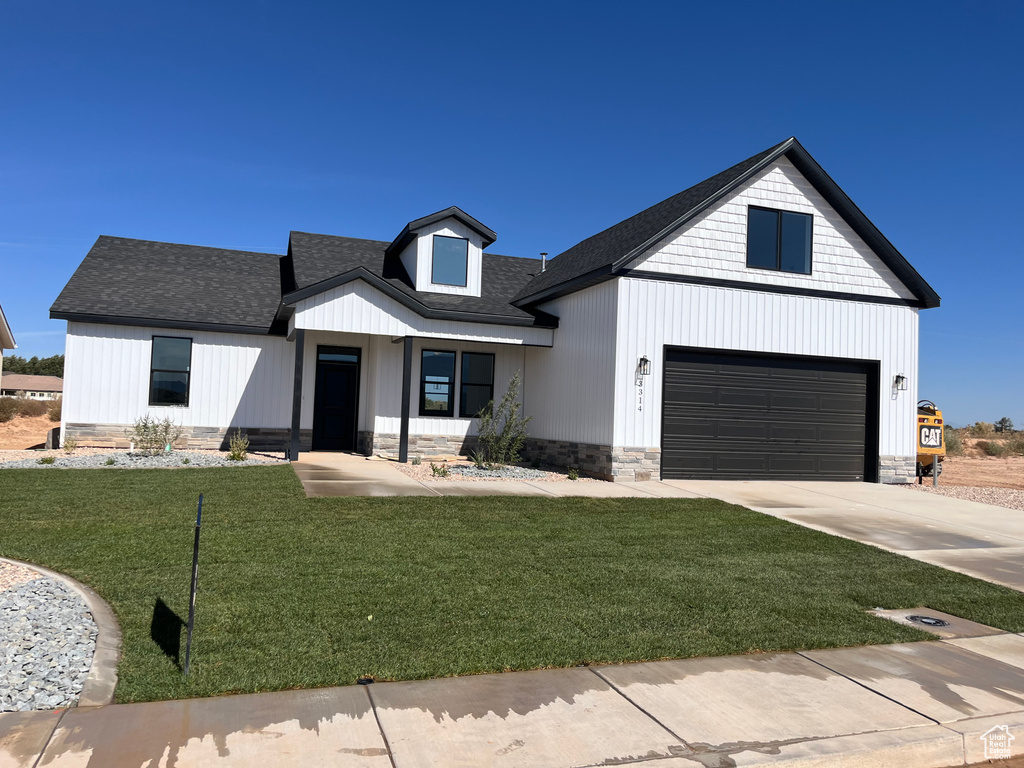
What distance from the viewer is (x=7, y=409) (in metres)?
32.7

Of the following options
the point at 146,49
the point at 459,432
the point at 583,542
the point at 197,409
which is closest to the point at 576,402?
the point at 459,432

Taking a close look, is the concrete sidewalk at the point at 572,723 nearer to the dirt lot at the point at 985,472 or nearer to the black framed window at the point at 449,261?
the black framed window at the point at 449,261

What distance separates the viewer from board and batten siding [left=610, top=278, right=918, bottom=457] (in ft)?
47.5

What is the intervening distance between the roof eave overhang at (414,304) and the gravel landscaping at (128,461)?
3.49 m

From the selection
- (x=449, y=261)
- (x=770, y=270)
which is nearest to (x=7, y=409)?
(x=449, y=261)

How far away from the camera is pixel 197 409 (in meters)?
17.6

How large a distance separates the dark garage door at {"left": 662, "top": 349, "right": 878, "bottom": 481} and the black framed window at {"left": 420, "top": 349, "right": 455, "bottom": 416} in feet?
19.1

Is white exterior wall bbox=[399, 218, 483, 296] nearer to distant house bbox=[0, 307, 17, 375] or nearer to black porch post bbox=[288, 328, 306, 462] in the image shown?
black porch post bbox=[288, 328, 306, 462]

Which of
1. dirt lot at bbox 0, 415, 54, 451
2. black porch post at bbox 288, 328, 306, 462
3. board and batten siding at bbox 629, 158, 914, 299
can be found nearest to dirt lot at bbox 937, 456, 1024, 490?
board and batten siding at bbox 629, 158, 914, 299

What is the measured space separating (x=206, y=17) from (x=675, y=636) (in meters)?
15.7

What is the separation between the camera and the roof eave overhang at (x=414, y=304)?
49.5 feet

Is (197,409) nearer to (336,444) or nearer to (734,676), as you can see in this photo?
(336,444)

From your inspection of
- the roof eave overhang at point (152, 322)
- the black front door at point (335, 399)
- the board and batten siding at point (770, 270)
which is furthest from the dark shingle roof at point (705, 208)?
the roof eave overhang at point (152, 322)

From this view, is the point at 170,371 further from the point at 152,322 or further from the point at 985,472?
the point at 985,472
